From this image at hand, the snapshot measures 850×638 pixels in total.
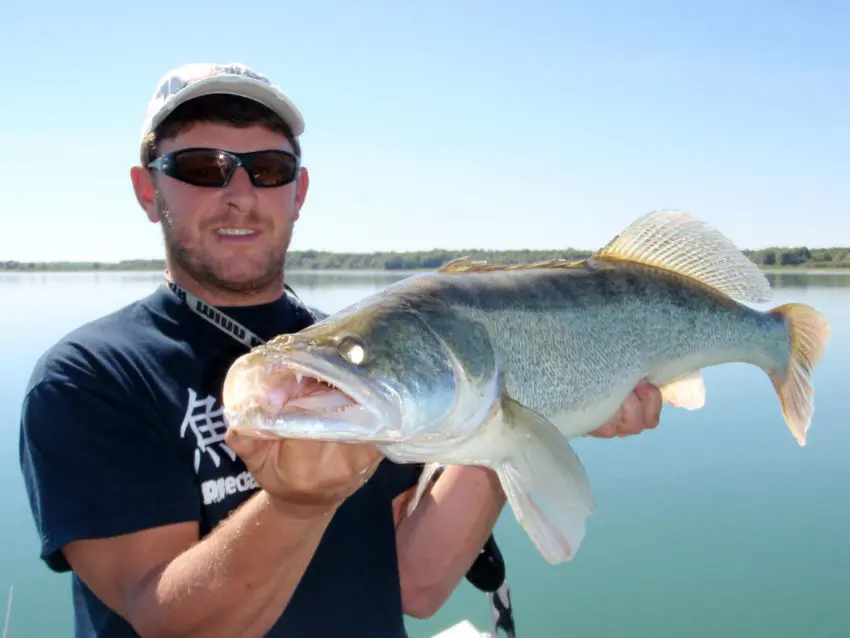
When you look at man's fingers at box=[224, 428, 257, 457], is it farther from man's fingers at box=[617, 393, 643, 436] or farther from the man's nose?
man's fingers at box=[617, 393, 643, 436]

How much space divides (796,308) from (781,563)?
Result: 216 inches

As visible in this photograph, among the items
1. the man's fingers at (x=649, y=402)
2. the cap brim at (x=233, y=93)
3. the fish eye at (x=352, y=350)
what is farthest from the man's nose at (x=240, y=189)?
the man's fingers at (x=649, y=402)

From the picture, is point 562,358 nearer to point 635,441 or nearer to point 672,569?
point 672,569

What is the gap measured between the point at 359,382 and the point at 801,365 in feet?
10.8

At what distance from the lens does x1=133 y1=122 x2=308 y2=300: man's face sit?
10.1 ft

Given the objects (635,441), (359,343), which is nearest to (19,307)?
(635,441)

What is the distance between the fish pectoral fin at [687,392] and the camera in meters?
3.81

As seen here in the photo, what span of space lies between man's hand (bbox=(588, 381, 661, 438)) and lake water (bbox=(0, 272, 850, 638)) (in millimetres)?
4287

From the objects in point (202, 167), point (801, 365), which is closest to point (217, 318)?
point (202, 167)

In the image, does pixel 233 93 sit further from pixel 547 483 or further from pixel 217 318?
pixel 547 483

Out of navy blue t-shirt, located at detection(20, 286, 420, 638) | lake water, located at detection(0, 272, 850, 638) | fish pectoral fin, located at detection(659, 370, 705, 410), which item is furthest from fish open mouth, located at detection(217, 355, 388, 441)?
lake water, located at detection(0, 272, 850, 638)

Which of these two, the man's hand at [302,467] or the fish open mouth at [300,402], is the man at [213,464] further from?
the fish open mouth at [300,402]

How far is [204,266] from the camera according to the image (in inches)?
121

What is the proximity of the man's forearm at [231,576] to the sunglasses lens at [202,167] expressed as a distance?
A: 64.1 inches
